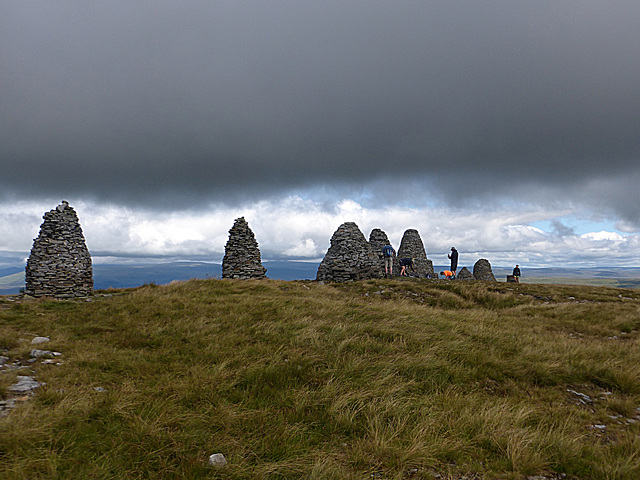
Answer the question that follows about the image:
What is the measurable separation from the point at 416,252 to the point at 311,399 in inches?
1443

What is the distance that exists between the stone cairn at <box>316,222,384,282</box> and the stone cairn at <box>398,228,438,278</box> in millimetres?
15692

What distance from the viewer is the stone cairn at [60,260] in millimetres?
17984

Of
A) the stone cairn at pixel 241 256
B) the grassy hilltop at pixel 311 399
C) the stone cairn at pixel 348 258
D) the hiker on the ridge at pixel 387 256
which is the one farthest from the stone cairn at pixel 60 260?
the hiker on the ridge at pixel 387 256

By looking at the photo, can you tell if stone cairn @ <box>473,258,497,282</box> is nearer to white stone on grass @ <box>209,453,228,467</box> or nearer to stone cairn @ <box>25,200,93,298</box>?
stone cairn @ <box>25,200,93,298</box>

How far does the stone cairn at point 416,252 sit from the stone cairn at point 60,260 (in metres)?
33.2

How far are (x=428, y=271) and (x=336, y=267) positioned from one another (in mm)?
19720

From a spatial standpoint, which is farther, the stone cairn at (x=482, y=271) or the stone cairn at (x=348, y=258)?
the stone cairn at (x=482, y=271)

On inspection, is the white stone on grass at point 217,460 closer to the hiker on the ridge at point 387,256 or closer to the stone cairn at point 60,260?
the stone cairn at point 60,260

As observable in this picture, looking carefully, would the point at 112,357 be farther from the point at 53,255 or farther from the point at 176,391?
the point at 53,255

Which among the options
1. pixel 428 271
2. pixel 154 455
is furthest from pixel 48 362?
pixel 428 271

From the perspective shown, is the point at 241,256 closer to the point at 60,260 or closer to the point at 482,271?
the point at 60,260

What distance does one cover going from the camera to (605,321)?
13172mm

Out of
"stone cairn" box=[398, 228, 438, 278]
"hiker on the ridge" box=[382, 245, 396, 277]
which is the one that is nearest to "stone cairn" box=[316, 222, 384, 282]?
"hiker on the ridge" box=[382, 245, 396, 277]

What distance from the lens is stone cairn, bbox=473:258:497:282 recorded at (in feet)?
140
